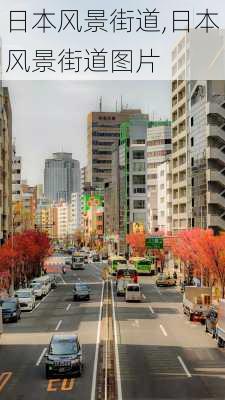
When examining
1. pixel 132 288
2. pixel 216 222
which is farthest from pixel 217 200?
pixel 132 288

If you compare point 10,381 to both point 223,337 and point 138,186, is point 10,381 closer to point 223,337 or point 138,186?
point 223,337

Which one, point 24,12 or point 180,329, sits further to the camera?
point 180,329

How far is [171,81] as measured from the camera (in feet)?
417

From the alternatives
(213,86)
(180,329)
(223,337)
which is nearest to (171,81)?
(213,86)

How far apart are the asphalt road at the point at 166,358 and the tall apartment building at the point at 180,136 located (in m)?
57.1

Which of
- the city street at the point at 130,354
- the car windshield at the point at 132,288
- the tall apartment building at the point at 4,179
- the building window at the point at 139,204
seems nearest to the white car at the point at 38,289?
the city street at the point at 130,354

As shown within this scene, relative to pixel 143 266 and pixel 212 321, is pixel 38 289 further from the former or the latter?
pixel 143 266

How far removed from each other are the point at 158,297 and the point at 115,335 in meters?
31.2

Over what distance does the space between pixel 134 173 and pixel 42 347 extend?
134229 mm

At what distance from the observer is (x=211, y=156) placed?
97938 millimetres

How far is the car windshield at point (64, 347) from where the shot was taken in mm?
32125

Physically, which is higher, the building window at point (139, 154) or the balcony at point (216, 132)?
the building window at point (139, 154)

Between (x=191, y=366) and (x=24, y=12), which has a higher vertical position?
(x=24, y=12)

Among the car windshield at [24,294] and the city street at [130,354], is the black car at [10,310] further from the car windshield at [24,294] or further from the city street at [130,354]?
the car windshield at [24,294]
